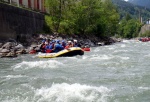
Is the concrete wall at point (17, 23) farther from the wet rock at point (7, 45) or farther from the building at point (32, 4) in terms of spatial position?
the building at point (32, 4)

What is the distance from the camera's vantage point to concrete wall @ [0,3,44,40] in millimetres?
27487

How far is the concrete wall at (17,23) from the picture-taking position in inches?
1082

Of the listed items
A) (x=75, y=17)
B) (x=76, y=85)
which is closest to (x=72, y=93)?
(x=76, y=85)

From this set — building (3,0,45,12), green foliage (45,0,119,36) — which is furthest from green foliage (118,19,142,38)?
building (3,0,45,12)

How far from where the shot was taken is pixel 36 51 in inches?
1058

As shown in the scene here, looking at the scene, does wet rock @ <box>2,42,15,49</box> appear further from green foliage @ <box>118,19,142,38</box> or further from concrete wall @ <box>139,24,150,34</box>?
green foliage @ <box>118,19,142,38</box>

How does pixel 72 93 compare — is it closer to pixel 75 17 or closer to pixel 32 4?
pixel 75 17

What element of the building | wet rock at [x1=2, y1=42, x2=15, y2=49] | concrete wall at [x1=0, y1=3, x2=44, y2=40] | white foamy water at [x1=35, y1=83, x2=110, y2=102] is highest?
the building

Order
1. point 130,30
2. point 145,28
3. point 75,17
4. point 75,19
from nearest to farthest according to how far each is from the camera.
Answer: point 75,19 → point 75,17 → point 145,28 → point 130,30

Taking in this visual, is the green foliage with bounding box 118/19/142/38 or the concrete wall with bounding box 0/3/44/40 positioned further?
the green foliage with bounding box 118/19/142/38

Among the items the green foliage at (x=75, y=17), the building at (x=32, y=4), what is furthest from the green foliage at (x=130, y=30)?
the building at (x=32, y=4)

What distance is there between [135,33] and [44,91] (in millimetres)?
107860

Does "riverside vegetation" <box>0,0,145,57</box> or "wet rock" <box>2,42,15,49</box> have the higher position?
"riverside vegetation" <box>0,0,145,57</box>

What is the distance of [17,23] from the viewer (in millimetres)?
30766
